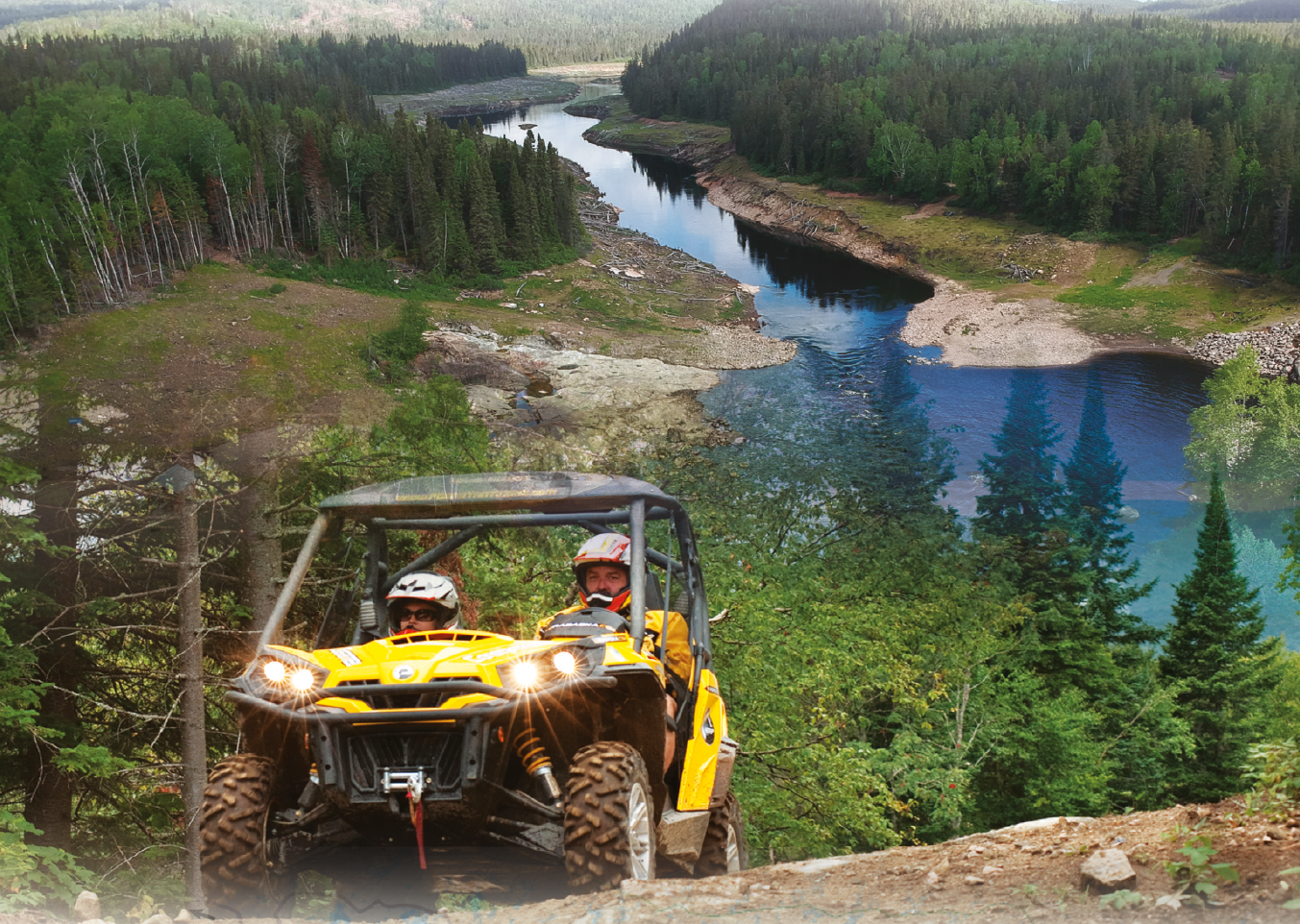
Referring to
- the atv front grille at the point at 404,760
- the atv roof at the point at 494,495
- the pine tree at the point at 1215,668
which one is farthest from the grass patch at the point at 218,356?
the atv front grille at the point at 404,760

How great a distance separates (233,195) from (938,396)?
58.0 metres

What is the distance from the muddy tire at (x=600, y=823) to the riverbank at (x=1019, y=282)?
6876 cm

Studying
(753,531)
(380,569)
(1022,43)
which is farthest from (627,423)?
(1022,43)

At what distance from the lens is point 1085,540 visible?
43875 millimetres

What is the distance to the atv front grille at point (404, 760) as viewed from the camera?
5789mm

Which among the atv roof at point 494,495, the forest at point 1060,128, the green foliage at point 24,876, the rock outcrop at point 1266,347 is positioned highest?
the forest at point 1060,128

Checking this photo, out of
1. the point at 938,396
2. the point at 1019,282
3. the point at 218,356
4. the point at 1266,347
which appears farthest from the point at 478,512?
the point at 1019,282

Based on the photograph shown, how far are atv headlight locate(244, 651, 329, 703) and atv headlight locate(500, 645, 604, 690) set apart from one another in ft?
3.69

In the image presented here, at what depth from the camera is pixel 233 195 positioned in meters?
82.0

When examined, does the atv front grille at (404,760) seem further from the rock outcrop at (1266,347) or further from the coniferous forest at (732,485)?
the rock outcrop at (1266,347)

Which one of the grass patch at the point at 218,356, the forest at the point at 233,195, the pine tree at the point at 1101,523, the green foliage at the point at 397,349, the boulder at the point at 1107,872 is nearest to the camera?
the boulder at the point at 1107,872

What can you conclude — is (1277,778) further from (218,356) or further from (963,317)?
(963,317)

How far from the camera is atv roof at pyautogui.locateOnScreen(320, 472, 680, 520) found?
25.2 feet

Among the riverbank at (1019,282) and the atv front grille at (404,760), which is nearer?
the atv front grille at (404,760)
